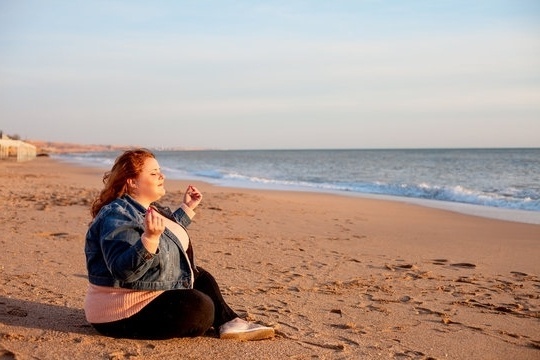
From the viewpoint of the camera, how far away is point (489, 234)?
1030 centimetres

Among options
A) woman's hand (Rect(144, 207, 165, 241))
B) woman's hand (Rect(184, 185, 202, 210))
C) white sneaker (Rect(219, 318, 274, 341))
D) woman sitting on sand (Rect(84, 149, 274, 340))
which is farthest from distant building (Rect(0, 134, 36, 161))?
woman's hand (Rect(144, 207, 165, 241))

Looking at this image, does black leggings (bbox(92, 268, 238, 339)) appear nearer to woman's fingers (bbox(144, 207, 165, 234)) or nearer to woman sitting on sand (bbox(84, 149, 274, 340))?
woman sitting on sand (bbox(84, 149, 274, 340))

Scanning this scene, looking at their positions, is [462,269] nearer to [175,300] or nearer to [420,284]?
[420,284]

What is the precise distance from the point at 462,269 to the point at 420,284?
118 cm

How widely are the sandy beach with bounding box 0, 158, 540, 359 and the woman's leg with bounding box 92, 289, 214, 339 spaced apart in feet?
0.24

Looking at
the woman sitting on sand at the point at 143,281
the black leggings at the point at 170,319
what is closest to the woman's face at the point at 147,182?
the woman sitting on sand at the point at 143,281

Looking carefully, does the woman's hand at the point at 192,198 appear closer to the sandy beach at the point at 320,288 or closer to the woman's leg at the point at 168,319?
the woman's leg at the point at 168,319

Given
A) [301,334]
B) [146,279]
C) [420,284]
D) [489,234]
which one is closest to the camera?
[146,279]

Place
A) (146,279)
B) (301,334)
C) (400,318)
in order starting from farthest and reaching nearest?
(400,318) → (301,334) → (146,279)

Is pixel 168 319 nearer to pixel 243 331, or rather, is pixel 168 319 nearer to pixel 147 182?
pixel 243 331

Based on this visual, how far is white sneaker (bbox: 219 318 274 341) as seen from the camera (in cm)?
391

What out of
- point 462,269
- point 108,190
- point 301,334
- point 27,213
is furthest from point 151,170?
point 27,213

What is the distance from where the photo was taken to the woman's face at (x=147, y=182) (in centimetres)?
373

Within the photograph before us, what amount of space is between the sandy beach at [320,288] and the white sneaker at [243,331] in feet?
0.16
